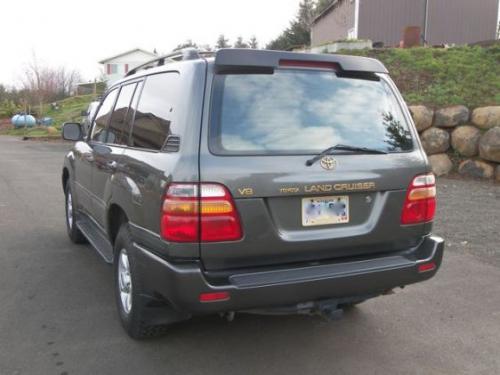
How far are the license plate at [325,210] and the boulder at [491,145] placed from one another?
7995 millimetres

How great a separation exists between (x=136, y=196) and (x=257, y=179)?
895mm

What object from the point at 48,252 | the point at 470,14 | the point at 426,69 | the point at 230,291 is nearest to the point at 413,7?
the point at 470,14

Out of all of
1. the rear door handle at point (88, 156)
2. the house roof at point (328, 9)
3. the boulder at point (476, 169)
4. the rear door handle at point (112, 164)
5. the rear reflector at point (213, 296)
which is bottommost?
the boulder at point (476, 169)

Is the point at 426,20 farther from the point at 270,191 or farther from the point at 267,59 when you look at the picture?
the point at 270,191

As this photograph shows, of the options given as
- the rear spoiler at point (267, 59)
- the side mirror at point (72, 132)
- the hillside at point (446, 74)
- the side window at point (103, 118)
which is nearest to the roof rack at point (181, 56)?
the rear spoiler at point (267, 59)

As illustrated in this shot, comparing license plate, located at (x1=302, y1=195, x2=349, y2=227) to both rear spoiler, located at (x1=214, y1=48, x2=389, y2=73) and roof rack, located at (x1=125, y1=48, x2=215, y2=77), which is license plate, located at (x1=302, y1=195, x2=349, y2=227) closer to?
rear spoiler, located at (x1=214, y1=48, x2=389, y2=73)

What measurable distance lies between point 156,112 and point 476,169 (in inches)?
341

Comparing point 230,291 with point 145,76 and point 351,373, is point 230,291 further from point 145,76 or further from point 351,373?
point 145,76

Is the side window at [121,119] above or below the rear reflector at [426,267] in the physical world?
above

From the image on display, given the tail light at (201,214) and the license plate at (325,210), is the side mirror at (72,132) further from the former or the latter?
the license plate at (325,210)

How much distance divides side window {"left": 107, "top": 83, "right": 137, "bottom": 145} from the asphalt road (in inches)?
54.1

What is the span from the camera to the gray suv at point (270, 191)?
2.82 meters

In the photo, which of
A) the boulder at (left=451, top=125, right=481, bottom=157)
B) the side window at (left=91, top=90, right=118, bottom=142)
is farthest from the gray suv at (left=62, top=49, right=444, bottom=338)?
the boulder at (left=451, top=125, right=481, bottom=157)

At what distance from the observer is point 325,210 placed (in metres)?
3.07
